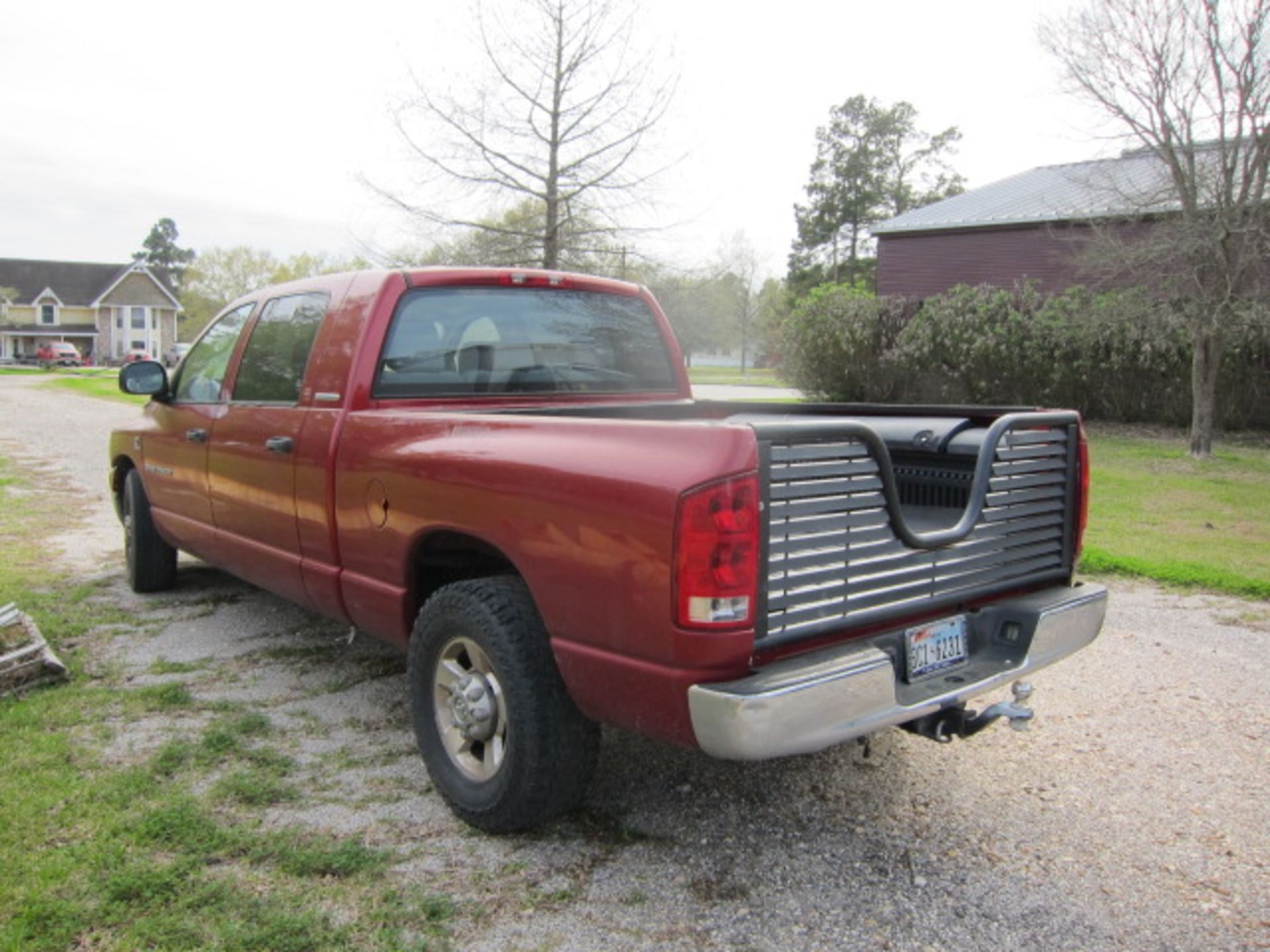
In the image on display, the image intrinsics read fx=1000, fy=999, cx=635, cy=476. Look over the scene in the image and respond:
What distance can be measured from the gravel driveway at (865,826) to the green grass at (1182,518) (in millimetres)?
2139

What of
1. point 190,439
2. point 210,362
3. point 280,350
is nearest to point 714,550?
point 280,350

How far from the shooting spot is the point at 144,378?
5.45m

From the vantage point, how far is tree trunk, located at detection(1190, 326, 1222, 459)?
573 inches

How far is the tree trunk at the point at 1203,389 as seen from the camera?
14.5 metres

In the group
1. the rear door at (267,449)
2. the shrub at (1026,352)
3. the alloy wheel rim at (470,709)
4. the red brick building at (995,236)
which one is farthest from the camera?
the red brick building at (995,236)

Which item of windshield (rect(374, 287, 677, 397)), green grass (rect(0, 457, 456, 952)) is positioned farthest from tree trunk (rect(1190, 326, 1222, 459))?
green grass (rect(0, 457, 456, 952))

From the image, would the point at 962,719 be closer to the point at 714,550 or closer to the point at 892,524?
the point at 892,524

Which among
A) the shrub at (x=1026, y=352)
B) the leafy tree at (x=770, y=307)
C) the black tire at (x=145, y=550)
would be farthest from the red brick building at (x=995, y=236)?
the leafy tree at (x=770, y=307)

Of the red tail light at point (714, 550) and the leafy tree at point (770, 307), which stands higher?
the leafy tree at point (770, 307)

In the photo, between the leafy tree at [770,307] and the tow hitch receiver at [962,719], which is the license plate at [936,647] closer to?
the tow hitch receiver at [962,719]

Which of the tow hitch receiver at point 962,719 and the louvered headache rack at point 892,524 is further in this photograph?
the tow hitch receiver at point 962,719

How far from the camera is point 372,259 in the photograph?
1546 cm

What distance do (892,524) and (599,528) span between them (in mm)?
872

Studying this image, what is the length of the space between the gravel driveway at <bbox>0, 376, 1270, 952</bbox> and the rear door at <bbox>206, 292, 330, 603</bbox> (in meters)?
0.58
